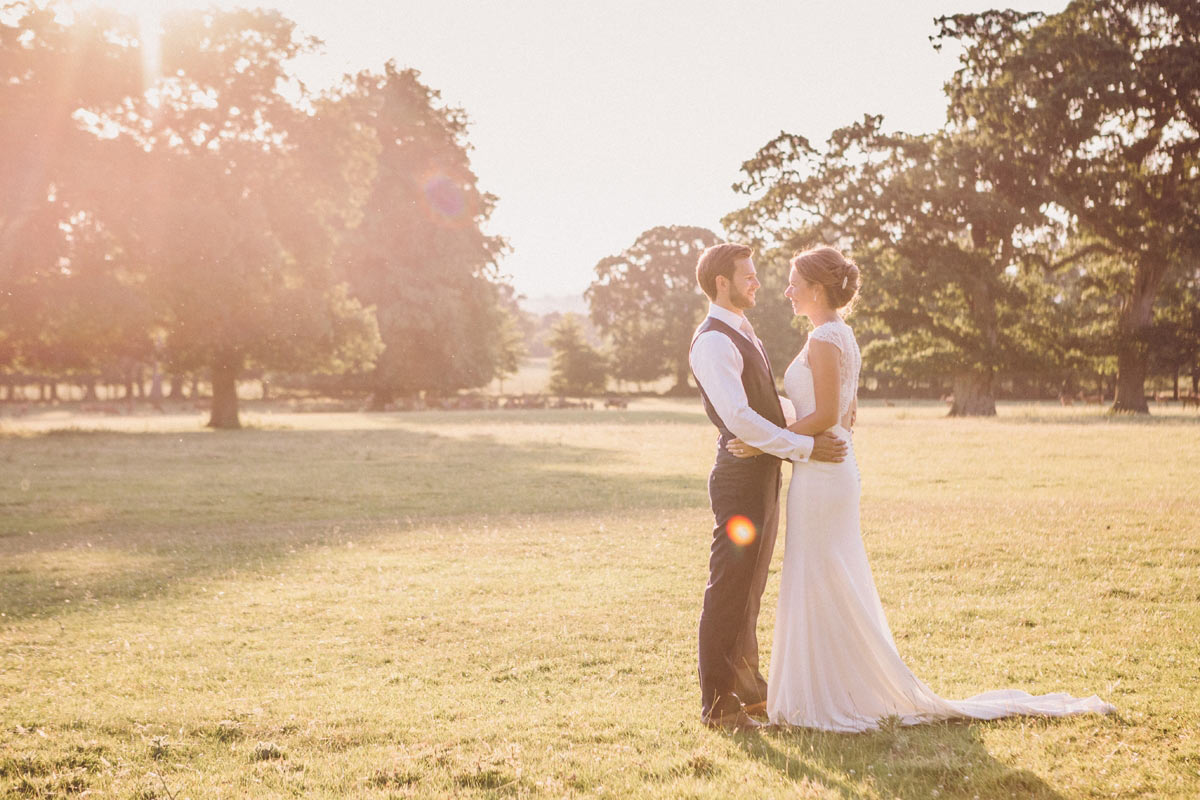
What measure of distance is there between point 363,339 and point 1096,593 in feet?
113

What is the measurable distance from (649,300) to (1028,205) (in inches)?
2131

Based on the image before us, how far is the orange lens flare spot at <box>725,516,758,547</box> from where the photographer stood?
541 cm

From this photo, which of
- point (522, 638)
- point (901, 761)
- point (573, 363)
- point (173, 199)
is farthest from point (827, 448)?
point (573, 363)

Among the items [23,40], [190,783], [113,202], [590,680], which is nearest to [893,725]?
[590,680]

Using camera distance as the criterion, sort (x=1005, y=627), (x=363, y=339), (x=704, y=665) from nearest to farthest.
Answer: (x=704, y=665)
(x=1005, y=627)
(x=363, y=339)

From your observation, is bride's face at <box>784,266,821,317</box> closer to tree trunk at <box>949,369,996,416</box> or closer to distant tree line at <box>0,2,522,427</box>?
distant tree line at <box>0,2,522,427</box>

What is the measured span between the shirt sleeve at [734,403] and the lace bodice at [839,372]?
313 millimetres

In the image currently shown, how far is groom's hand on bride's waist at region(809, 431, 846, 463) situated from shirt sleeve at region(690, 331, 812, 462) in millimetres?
84

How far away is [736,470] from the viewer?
5434 mm

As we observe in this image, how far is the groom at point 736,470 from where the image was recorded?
17.1ft

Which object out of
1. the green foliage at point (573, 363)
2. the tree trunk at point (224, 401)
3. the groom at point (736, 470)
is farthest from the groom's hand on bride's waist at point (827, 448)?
the green foliage at point (573, 363)

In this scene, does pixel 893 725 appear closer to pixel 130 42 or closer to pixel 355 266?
pixel 130 42

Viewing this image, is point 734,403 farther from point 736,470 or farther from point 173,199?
point 173,199

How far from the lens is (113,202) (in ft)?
101
